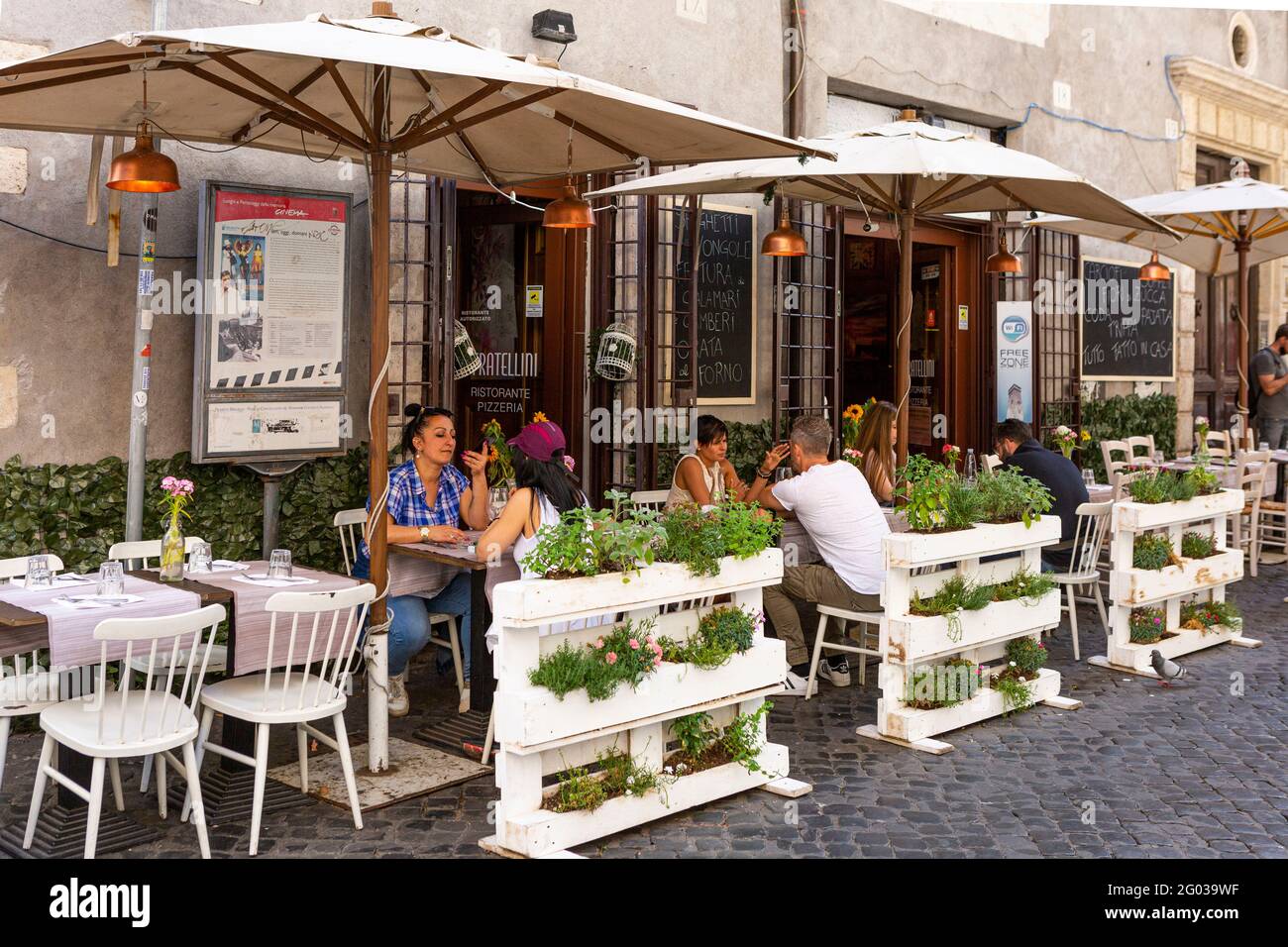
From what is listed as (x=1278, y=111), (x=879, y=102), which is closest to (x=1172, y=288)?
(x=1278, y=111)

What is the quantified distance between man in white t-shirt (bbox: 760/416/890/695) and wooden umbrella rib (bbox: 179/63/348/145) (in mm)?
2734

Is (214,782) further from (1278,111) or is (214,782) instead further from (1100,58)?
(1278,111)


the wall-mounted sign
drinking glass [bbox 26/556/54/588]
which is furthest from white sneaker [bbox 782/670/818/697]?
the wall-mounted sign

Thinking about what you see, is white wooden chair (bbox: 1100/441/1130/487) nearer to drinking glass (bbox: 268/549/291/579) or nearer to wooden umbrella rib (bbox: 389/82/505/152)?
wooden umbrella rib (bbox: 389/82/505/152)

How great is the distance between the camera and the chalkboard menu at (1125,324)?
12945mm

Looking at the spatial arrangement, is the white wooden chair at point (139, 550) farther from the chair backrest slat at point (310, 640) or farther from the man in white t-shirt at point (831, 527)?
the man in white t-shirt at point (831, 527)

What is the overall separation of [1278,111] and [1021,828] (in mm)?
14034

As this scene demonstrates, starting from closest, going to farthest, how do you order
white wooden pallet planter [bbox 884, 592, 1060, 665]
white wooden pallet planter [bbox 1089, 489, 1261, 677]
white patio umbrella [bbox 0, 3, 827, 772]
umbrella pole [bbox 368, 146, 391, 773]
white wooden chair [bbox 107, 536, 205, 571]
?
white patio umbrella [bbox 0, 3, 827, 772] → umbrella pole [bbox 368, 146, 391, 773] → white wooden chair [bbox 107, 536, 205, 571] → white wooden pallet planter [bbox 884, 592, 1060, 665] → white wooden pallet planter [bbox 1089, 489, 1261, 677]

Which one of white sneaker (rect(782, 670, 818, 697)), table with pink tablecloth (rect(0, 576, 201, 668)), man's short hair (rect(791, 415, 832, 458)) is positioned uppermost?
man's short hair (rect(791, 415, 832, 458))

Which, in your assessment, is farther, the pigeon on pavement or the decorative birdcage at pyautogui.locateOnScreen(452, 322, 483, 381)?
the decorative birdcage at pyautogui.locateOnScreen(452, 322, 483, 381)

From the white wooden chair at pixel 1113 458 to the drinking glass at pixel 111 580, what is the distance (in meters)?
7.95

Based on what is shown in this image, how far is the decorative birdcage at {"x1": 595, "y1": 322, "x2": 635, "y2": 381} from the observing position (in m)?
8.48

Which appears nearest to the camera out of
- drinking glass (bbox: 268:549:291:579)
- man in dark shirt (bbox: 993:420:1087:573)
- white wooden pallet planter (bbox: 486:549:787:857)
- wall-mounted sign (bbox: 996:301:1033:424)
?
white wooden pallet planter (bbox: 486:549:787:857)

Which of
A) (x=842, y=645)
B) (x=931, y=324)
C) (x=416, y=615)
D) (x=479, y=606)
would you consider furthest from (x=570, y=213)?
(x=931, y=324)
